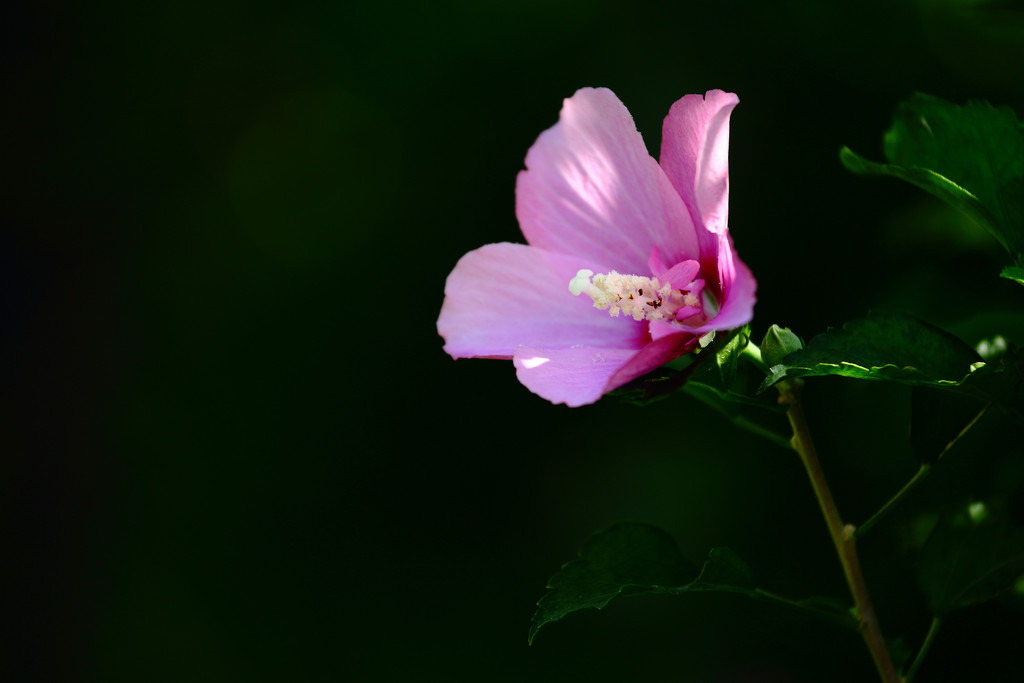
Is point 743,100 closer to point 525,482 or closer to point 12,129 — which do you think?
point 525,482

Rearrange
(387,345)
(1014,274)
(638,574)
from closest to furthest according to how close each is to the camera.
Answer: (1014,274) < (638,574) < (387,345)

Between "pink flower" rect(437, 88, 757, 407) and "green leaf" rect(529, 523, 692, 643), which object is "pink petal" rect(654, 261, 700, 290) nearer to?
"pink flower" rect(437, 88, 757, 407)

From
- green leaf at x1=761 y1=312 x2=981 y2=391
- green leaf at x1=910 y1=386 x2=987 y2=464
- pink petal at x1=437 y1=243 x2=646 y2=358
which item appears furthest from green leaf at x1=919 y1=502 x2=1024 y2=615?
pink petal at x1=437 y1=243 x2=646 y2=358

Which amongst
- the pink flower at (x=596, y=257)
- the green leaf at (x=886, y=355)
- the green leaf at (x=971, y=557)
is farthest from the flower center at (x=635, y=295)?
the green leaf at (x=971, y=557)

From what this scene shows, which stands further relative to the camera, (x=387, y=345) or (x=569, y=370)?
(x=387, y=345)

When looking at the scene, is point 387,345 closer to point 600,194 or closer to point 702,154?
point 600,194

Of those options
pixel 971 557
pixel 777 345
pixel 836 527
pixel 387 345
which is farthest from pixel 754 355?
pixel 387 345
